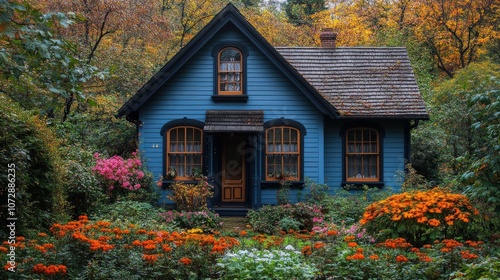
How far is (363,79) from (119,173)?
859 centimetres

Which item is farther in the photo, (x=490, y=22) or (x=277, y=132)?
(x=490, y=22)

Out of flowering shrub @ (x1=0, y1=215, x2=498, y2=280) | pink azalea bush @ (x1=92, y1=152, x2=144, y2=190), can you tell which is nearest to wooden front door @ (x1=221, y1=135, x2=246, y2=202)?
pink azalea bush @ (x1=92, y1=152, x2=144, y2=190)

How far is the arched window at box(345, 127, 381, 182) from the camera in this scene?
733 inches

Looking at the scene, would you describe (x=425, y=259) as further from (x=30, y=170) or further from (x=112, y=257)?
(x=30, y=170)

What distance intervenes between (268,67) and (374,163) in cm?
455

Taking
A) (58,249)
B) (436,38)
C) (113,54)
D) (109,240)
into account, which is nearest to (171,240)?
(109,240)

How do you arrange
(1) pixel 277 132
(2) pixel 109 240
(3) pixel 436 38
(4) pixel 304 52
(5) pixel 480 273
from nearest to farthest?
1. (5) pixel 480 273
2. (2) pixel 109 240
3. (1) pixel 277 132
4. (4) pixel 304 52
5. (3) pixel 436 38

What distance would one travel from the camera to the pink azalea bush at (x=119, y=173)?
15.8 meters

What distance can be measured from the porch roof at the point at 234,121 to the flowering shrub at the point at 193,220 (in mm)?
3128

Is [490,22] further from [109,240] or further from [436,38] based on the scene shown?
[109,240]

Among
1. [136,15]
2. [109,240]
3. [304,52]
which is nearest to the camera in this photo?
[109,240]

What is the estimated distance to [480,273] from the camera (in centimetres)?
645

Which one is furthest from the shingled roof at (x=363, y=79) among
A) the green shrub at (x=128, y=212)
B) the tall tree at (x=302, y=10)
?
the tall tree at (x=302, y=10)

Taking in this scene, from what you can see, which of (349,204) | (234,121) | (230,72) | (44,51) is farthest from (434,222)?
(230,72)
